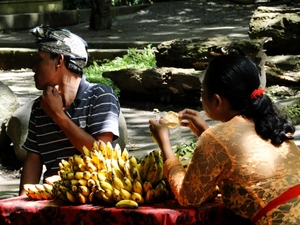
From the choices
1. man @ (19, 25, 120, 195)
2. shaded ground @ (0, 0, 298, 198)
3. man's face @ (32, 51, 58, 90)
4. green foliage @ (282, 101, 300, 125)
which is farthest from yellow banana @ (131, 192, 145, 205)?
green foliage @ (282, 101, 300, 125)

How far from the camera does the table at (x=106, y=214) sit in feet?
10.7

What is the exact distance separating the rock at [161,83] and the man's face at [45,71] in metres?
6.01

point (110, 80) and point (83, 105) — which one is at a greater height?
point (83, 105)

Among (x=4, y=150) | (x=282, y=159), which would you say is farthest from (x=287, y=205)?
(x=4, y=150)

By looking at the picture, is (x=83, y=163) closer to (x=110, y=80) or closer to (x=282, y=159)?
(x=282, y=159)

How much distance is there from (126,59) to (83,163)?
9.77 meters

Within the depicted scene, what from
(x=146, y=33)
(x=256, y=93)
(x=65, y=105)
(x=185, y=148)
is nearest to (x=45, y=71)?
(x=65, y=105)

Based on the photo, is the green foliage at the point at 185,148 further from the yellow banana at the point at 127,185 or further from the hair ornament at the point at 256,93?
the hair ornament at the point at 256,93

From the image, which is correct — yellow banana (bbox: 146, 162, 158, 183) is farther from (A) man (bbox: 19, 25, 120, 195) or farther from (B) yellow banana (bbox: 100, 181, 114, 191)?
(A) man (bbox: 19, 25, 120, 195)

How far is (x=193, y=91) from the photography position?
10.4 m

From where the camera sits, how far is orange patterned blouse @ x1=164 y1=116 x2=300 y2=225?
320 centimetres

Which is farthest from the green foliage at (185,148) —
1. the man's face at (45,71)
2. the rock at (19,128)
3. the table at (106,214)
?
the table at (106,214)

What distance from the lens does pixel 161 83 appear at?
1061 centimetres

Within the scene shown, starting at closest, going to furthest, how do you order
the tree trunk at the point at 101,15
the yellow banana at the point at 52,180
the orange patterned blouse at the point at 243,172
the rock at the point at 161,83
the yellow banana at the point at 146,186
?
the orange patterned blouse at the point at 243,172
the yellow banana at the point at 146,186
the yellow banana at the point at 52,180
the rock at the point at 161,83
the tree trunk at the point at 101,15
